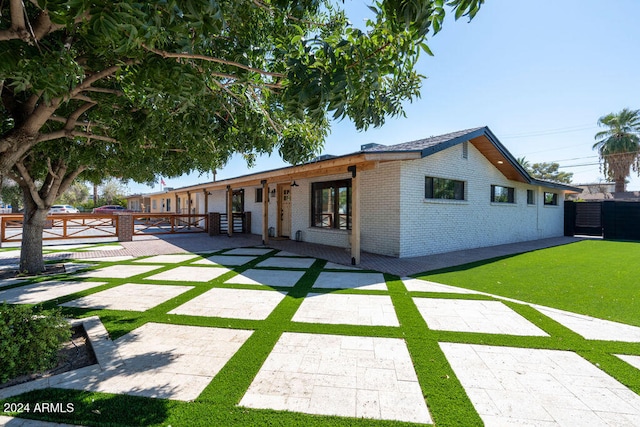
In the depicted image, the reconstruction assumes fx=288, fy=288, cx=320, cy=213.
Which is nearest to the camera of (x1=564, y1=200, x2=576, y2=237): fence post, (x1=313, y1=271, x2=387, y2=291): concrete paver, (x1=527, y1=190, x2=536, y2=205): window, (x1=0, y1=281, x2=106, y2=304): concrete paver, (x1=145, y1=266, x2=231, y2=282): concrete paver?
(x1=0, y1=281, x2=106, y2=304): concrete paver

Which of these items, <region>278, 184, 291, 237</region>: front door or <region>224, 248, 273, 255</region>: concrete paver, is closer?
<region>224, 248, 273, 255</region>: concrete paver

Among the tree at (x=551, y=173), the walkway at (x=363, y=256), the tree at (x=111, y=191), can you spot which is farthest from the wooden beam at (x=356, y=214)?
the tree at (x=111, y=191)

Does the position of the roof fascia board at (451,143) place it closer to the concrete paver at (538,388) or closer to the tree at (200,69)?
the tree at (200,69)

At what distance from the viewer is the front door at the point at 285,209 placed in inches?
549

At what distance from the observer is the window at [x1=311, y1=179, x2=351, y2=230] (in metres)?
10.5

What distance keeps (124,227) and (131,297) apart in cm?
972

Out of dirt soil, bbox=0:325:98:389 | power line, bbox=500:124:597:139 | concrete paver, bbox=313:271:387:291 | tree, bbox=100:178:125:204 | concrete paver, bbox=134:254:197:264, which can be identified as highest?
power line, bbox=500:124:597:139

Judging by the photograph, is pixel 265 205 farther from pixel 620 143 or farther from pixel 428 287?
pixel 620 143

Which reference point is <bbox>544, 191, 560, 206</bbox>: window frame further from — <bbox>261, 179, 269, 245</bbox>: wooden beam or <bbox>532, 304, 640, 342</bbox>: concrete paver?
<bbox>261, 179, 269, 245</bbox>: wooden beam

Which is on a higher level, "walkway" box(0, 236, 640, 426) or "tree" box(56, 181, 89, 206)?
"tree" box(56, 181, 89, 206)

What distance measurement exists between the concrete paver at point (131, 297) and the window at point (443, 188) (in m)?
7.70

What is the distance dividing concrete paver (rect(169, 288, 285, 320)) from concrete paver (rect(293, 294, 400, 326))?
21.9 inches

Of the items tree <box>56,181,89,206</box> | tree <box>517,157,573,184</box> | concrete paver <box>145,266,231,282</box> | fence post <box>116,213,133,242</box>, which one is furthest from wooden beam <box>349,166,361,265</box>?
tree <box>56,181,89,206</box>

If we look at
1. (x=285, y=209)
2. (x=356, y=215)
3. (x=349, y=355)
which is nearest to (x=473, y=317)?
(x=349, y=355)
